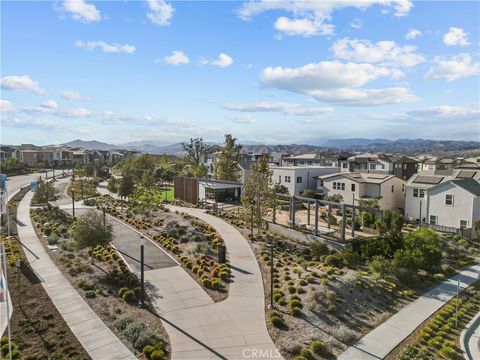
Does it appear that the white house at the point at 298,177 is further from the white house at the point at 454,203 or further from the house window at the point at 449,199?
the house window at the point at 449,199

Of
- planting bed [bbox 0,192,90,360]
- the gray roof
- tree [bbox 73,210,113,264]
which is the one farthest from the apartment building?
planting bed [bbox 0,192,90,360]

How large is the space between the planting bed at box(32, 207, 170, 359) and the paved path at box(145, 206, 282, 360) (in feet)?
2.94

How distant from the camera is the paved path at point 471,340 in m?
18.0

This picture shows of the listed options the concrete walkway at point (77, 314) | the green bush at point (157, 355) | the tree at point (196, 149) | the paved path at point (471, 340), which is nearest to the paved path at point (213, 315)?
the green bush at point (157, 355)

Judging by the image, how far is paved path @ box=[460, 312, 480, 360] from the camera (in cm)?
1802

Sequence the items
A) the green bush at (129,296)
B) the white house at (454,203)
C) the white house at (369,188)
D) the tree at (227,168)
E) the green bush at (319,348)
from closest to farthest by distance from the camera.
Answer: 1. the green bush at (319,348)
2. the green bush at (129,296)
3. the white house at (454,203)
4. the white house at (369,188)
5. the tree at (227,168)

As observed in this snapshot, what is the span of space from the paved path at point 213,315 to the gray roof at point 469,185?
92.8 ft

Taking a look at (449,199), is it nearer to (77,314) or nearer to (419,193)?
(419,193)

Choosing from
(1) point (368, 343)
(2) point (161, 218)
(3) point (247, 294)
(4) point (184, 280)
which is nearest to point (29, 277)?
(4) point (184, 280)

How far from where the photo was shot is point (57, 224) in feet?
130

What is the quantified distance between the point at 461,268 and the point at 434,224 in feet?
46.4

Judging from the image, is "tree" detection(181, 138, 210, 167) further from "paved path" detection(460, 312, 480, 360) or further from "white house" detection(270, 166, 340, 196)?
"paved path" detection(460, 312, 480, 360)

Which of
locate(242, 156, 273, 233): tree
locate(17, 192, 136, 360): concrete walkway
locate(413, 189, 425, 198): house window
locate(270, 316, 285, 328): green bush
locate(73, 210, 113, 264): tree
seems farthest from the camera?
locate(413, 189, 425, 198): house window

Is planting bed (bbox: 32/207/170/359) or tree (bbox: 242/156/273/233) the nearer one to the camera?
planting bed (bbox: 32/207/170/359)
